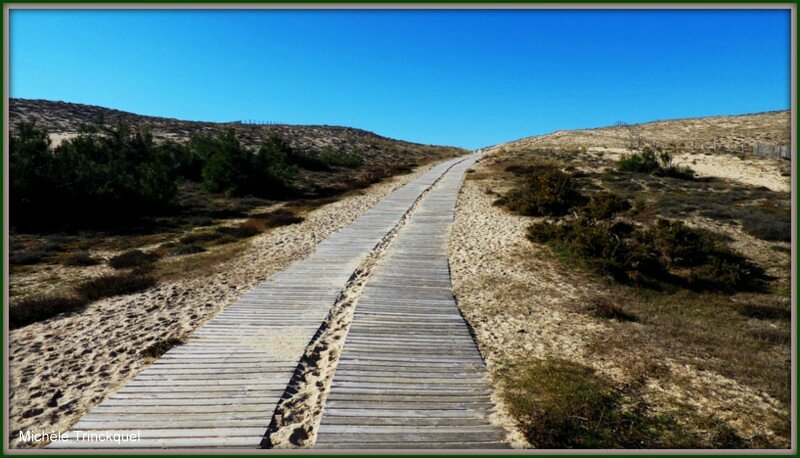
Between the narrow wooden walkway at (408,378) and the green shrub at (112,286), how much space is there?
5876 mm

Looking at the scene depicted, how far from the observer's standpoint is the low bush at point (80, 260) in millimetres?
12984

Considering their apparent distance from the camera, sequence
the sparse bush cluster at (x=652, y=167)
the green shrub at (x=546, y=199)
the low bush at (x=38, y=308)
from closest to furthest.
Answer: the low bush at (x=38, y=308), the green shrub at (x=546, y=199), the sparse bush cluster at (x=652, y=167)

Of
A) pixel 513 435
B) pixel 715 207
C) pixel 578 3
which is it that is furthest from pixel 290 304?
pixel 715 207

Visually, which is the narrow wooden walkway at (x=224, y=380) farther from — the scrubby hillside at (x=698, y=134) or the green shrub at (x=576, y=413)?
the scrubby hillside at (x=698, y=134)

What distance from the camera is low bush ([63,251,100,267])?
42.6ft

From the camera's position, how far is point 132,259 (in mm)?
13250

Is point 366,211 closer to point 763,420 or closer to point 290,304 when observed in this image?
point 290,304

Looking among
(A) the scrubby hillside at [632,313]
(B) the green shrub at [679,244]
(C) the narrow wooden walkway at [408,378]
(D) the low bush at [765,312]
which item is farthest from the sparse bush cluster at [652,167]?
(C) the narrow wooden walkway at [408,378]

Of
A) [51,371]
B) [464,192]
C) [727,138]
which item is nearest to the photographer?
[51,371]

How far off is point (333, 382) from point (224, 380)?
5.07 feet

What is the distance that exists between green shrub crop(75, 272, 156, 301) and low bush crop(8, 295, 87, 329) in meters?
0.30

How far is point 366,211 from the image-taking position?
21641 mm

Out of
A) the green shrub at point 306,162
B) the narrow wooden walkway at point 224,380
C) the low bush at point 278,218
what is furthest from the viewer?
the green shrub at point 306,162

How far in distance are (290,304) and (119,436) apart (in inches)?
174
